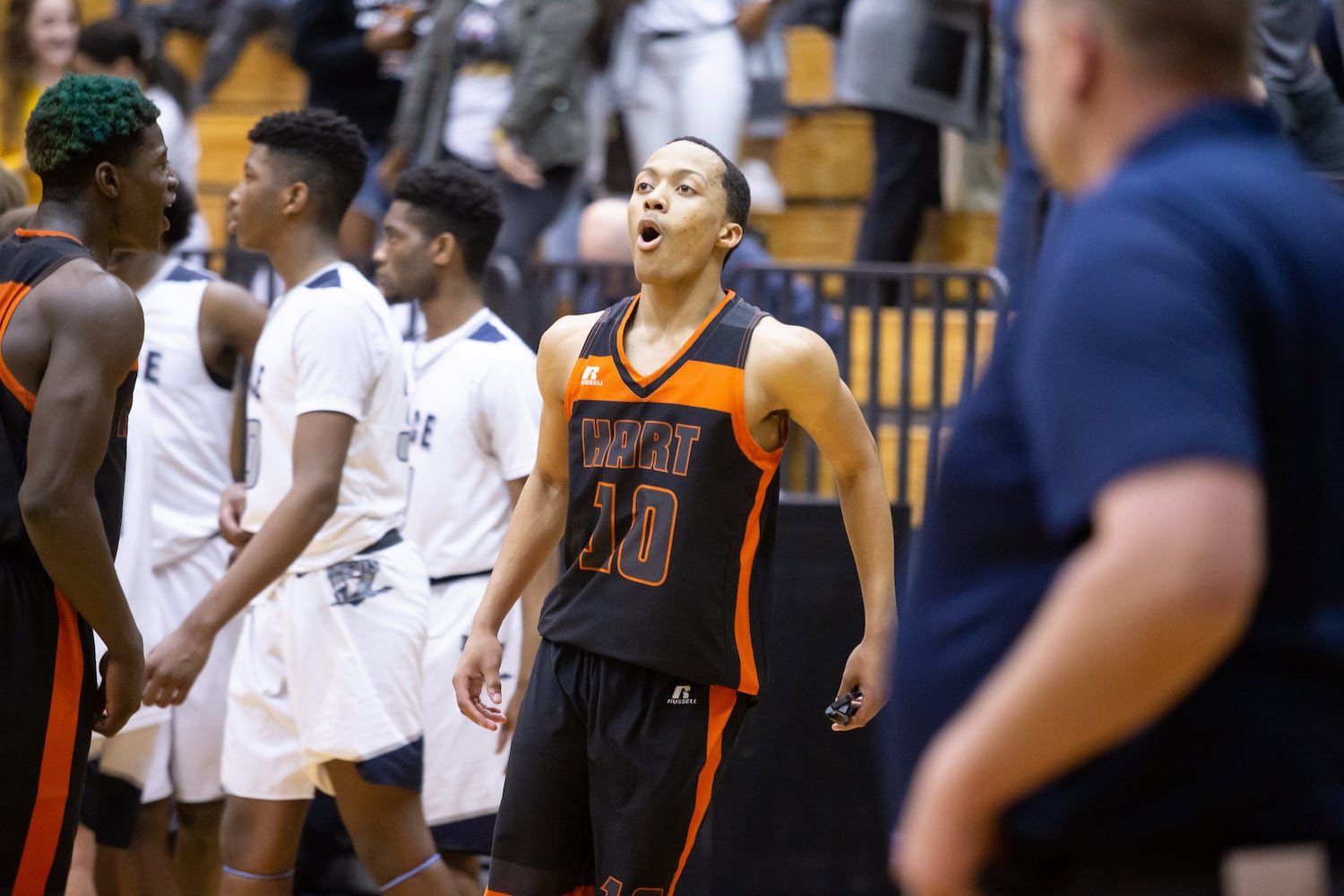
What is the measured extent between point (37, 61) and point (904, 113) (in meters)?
3.84

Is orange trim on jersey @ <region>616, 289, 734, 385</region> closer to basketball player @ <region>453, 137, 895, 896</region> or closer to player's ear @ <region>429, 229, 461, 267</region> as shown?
basketball player @ <region>453, 137, 895, 896</region>

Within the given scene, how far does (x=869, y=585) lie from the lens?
11.8 feet

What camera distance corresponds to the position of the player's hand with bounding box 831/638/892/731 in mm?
3510

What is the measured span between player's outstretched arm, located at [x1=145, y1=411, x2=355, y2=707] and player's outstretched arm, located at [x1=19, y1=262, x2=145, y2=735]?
0.74m

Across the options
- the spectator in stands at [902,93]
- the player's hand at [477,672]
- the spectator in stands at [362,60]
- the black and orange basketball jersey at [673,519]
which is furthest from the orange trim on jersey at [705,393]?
the spectator in stands at [362,60]

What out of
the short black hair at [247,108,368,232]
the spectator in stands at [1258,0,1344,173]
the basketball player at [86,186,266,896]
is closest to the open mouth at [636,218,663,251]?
the short black hair at [247,108,368,232]

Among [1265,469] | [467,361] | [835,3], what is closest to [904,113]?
[835,3]

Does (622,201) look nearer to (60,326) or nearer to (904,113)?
(904,113)

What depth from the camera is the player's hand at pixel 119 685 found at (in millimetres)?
3316

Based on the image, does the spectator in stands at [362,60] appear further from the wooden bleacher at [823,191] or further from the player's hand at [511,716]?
the player's hand at [511,716]

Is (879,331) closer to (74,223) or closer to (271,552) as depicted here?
(271,552)

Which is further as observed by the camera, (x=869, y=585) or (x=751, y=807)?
(x=751, y=807)

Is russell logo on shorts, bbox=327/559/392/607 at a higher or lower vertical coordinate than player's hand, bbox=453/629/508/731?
lower

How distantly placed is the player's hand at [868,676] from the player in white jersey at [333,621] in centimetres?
140
